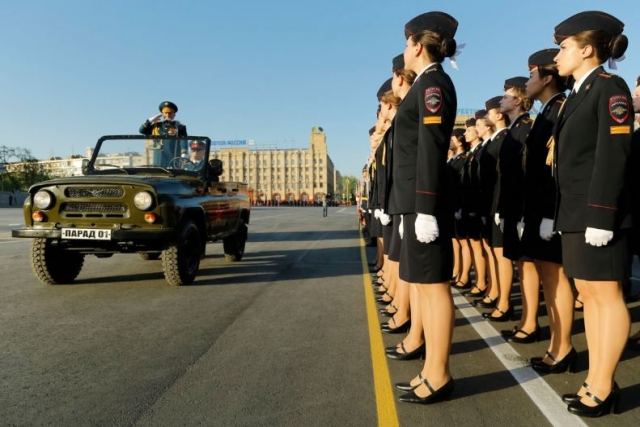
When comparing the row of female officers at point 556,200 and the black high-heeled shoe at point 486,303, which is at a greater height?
the row of female officers at point 556,200

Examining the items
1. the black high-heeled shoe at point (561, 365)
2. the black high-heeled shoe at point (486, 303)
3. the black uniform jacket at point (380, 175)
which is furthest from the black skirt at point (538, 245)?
the black high-heeled shoe at point (486, 303)

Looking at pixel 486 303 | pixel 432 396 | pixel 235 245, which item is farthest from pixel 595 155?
pixel 235 245

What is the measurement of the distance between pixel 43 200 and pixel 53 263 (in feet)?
3.08

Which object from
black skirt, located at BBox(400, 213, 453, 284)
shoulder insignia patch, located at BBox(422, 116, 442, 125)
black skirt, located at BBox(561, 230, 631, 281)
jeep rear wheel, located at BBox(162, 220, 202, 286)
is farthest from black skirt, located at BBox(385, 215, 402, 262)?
jeep rear wheel, located at BBox(162, 220, 202, 286)

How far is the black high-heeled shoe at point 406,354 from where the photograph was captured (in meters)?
3.34

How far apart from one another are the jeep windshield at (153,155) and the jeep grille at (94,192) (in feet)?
4.47

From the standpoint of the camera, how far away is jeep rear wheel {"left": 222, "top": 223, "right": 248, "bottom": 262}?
327 inches

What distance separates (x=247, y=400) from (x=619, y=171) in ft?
7.87

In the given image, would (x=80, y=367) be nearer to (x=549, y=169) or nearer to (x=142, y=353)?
(x=142, y=353)

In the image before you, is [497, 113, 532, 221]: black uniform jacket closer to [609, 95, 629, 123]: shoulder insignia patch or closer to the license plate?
[609, 95, 629, 123]: shoulder insignia patch

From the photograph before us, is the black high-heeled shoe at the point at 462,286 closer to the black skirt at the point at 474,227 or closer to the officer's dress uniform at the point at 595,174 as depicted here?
the black skirt at the point at 474,227

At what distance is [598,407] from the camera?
2.42 metres

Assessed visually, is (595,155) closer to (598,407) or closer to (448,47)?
(448,47)

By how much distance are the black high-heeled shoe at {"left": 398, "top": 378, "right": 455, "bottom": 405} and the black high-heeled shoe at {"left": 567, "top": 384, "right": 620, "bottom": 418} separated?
0.64m
